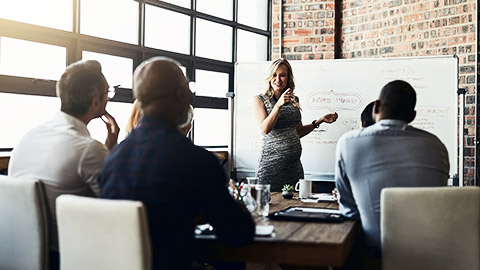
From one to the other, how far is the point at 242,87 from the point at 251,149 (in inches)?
23.0

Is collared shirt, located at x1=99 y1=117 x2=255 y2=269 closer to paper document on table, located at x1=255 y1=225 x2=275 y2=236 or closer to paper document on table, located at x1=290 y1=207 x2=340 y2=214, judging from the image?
paper document on table, located at x1=255 y1=225 x2=275 y2=236

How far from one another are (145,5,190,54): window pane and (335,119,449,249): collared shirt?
306cm

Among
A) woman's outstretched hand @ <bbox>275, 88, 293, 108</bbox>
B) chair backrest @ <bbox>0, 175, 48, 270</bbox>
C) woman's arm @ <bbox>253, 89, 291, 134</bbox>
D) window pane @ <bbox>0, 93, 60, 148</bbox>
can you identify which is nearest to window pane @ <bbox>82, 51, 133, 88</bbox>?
window pane @ <bbox>0, 93, 60, 148</bbox>

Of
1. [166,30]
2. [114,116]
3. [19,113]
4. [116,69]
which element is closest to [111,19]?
[116,69]

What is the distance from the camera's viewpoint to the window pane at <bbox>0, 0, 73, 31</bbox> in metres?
3.64

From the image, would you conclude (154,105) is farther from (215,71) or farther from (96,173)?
(215,71)

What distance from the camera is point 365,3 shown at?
542 cm

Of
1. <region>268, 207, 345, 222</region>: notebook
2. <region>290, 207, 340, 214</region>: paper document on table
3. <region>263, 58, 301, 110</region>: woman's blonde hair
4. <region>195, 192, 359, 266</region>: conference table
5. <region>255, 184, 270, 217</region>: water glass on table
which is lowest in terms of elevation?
<region>195, 192, 359, 266</region>: conference table

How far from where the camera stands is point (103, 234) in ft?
5.27

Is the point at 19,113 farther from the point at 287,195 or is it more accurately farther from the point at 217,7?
the point at 217,7

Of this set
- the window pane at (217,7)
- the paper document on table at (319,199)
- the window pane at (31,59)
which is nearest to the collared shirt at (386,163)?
the paper document on table at (319,199)

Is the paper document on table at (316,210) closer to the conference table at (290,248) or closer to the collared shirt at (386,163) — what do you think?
the collared shirt at (386,163)

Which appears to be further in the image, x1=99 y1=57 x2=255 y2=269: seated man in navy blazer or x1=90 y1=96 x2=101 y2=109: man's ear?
x1=90 y1=96 x2=101 y2=109: man's ear

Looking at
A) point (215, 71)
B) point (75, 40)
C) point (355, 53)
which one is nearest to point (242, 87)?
point (215, 71)
